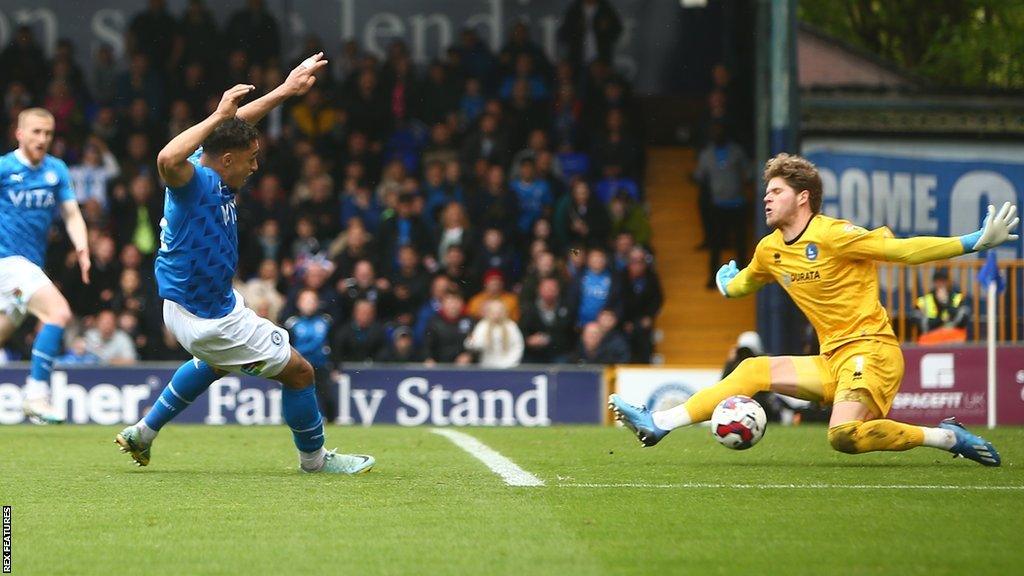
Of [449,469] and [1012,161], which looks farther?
[1012,161]

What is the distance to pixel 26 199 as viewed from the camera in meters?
11.5

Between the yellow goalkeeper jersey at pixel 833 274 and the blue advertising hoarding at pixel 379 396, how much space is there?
27.4 ft

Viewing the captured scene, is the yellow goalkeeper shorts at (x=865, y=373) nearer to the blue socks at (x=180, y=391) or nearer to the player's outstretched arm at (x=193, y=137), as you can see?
the blue socks at (x=180, y=391)

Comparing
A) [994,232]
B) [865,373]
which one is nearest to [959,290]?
[865,373]

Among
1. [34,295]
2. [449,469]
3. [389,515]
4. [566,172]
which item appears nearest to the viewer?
[389,515]

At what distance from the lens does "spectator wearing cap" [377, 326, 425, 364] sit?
17.5 metres

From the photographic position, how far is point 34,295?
11.4 m

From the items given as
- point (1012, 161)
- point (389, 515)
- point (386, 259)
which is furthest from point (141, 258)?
point (389, 515)

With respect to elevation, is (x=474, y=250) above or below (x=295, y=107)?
below

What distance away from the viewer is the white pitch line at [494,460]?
26.6ft

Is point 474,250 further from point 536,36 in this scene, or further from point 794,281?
point 794,281

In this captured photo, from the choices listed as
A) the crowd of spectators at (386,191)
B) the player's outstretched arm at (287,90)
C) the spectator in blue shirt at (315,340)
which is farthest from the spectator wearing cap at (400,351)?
the player's outstretched arm at (287,90)

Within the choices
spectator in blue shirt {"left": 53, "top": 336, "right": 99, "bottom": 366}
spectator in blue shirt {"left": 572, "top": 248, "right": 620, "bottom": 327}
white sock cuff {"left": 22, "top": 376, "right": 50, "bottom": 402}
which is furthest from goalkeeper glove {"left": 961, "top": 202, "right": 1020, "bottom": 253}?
spectator in blue shirt {"left": 53, "top": 336, "right": 99, "bottom": 366}

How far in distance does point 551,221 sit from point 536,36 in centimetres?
483
